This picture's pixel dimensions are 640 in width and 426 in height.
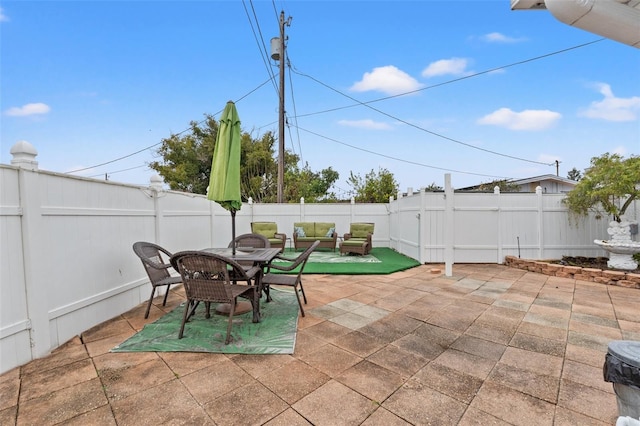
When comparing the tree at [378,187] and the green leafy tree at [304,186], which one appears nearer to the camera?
the tree at [378,187]

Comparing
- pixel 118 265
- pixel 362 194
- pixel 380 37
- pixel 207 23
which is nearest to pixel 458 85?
pixel 380 37

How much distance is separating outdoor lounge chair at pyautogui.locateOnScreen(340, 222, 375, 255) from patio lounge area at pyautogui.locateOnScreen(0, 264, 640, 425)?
159 inches

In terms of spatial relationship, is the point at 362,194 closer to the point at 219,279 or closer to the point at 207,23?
the point at 207,23

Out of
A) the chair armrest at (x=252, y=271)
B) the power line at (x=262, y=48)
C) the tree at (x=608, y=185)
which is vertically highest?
the power line at (x=262, y=48)

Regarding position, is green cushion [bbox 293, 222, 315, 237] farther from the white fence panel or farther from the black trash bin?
the black trash bin

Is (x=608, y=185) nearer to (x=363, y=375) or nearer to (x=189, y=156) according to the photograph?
(x=363, y=375)

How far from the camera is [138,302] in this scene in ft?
12.3

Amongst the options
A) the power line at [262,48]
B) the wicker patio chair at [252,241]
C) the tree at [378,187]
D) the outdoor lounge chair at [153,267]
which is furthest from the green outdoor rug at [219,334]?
the tree at [378,187]

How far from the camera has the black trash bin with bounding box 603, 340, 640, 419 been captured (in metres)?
1.33

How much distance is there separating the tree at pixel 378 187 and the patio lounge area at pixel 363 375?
10025 mm

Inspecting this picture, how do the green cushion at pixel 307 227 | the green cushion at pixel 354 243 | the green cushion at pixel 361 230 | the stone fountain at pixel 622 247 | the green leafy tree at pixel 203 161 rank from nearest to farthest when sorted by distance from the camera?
the stone fountain at pixel 622 247 < the green cushion at pixel 354 243 < the green cushion at pixel 361 230 < the green cushion at pixel 307 227 < the green leafy tree at pixel 203 161

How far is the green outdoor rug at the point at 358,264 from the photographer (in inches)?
224

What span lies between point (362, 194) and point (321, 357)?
1262 centimetres

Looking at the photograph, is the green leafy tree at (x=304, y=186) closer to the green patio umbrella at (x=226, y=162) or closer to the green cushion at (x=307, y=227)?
the green cushion at (x=307, y=227)
